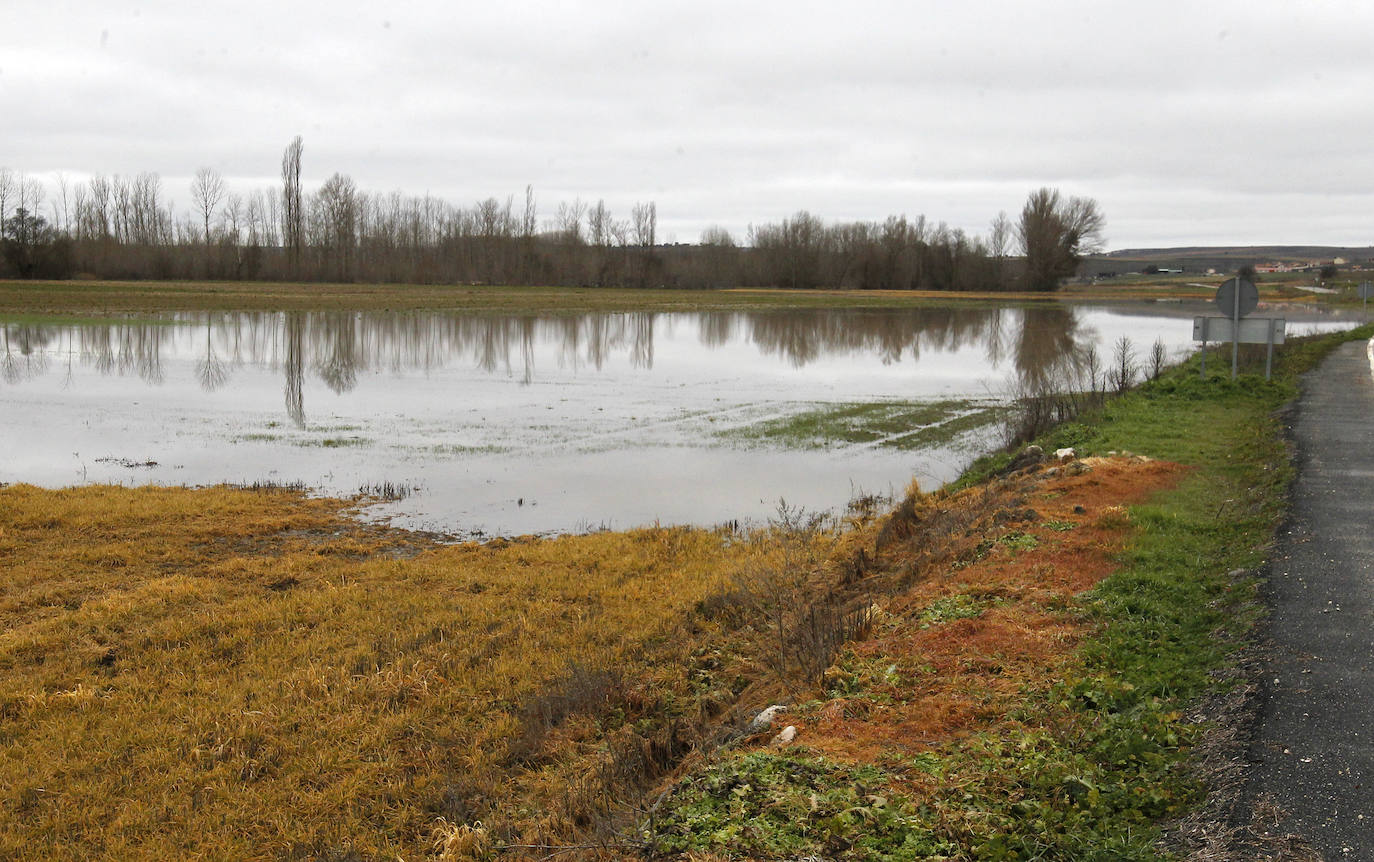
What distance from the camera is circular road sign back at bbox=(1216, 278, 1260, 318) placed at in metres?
20.0

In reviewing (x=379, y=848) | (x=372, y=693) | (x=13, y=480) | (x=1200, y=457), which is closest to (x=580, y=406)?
(x=13, y=480)

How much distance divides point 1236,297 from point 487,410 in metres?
15.8

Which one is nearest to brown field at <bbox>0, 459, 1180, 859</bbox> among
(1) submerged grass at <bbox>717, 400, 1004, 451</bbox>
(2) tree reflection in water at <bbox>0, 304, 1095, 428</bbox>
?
(1) submerged grass at <bbox>717, 400, 1004, 451</bbox>

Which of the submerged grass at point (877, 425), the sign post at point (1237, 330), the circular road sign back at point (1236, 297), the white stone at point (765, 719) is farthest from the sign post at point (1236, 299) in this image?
the white stone at point (765, 719)

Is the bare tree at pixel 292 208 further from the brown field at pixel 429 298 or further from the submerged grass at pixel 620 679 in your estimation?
the submerged grass at pixel 620 679

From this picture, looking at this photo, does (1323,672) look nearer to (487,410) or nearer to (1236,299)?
(1236,299)

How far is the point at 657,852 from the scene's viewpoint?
183 inches

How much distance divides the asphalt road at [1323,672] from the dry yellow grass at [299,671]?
11.7ft

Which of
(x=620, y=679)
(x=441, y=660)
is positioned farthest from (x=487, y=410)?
(x=620, y=679)

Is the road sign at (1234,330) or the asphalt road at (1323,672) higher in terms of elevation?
the road sign at (1234,330)

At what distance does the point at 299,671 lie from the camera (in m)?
7.70

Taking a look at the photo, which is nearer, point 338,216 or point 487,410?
point 487,410

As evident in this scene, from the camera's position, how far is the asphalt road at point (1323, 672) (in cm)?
438

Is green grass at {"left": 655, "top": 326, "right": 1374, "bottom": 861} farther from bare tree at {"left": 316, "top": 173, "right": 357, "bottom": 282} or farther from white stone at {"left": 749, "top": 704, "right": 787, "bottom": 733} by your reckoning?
bare tree at {"left": 316, "top": 173, "right": 357, "bottom": 282}
